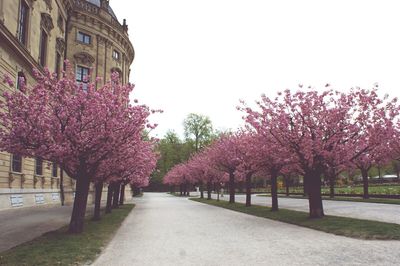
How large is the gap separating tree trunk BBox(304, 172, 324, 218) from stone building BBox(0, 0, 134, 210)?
10.4m

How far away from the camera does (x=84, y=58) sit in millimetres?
41562

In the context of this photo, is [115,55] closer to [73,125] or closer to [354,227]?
[73,125]

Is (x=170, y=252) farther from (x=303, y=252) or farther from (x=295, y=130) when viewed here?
(x=295, y=130)

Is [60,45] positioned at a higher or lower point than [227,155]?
higher

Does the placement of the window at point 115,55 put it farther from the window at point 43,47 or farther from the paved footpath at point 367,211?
the paved footpath at point 367,211

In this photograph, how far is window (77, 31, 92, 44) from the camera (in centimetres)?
4175

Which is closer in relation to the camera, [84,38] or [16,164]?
[16,164]

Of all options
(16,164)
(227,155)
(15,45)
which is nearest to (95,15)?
(15,45)

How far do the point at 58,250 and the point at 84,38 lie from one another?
36.9 metres

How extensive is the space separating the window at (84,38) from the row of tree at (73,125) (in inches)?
1218

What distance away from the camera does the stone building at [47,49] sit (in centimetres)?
2128

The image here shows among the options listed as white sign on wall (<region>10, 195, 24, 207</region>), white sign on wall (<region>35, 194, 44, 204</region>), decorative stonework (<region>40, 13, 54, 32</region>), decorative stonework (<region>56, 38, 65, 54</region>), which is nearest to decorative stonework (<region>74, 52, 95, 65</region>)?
decorative stonework (<region>56, 38, 65, 54</region>)

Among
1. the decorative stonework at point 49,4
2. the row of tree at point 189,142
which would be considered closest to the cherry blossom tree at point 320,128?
the decorative stonework at point 49,4

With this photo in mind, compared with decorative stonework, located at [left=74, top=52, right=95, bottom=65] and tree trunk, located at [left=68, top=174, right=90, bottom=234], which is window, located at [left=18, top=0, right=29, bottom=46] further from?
tree trunk, located at [left=68, top=174, right=90, bottom=234]
